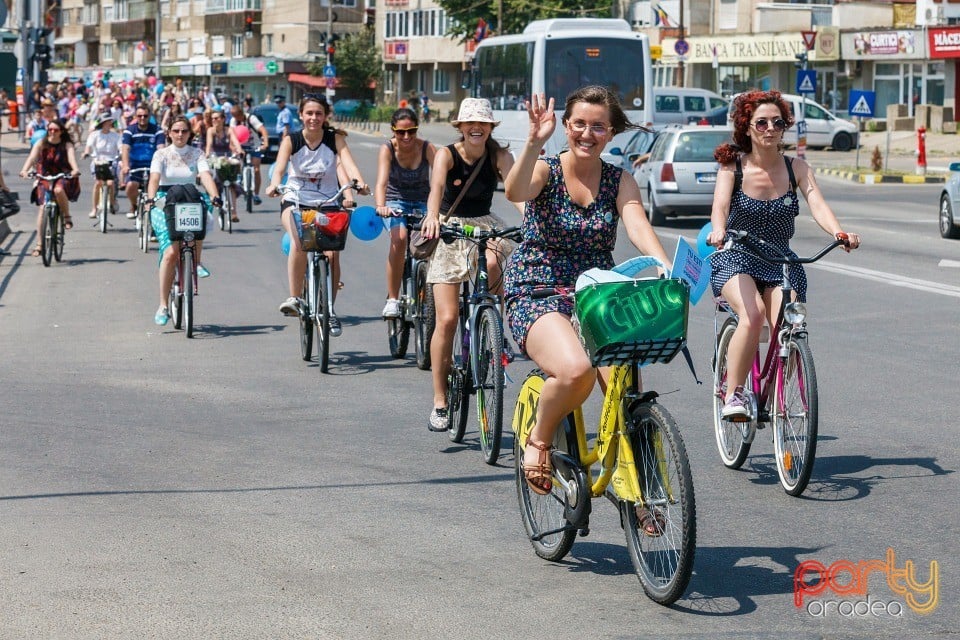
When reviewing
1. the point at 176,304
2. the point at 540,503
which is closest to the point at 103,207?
the point at 176,304

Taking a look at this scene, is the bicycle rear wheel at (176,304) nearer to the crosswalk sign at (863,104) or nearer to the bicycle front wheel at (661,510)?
the bicycle front wheel at (661,510)

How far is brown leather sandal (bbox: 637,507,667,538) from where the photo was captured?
543cm

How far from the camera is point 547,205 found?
6.02 m

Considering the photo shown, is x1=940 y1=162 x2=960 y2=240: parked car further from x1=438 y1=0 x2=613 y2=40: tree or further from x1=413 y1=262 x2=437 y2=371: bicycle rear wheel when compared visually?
x1=438 y1=0 x2=613 y2=40: tree

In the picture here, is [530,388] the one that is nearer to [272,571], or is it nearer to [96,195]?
[272,571]

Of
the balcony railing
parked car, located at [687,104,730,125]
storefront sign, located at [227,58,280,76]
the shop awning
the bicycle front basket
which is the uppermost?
the balcony railing

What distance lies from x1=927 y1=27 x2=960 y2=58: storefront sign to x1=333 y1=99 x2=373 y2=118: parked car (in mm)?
43342

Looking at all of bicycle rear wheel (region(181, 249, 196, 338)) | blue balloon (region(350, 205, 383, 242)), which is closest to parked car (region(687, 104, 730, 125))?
bicycle rear wheel (region(181, 249, 196, 338))

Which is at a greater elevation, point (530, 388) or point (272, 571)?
point (530, 388)

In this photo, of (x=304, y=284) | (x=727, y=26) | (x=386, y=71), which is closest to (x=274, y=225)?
(x=304, y=284)

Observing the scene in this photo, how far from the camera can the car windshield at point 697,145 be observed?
25.2 meters

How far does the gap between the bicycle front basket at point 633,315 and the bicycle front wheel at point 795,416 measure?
1.81 m

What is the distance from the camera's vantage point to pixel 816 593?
18.4 ft

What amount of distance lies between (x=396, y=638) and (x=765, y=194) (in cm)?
332
